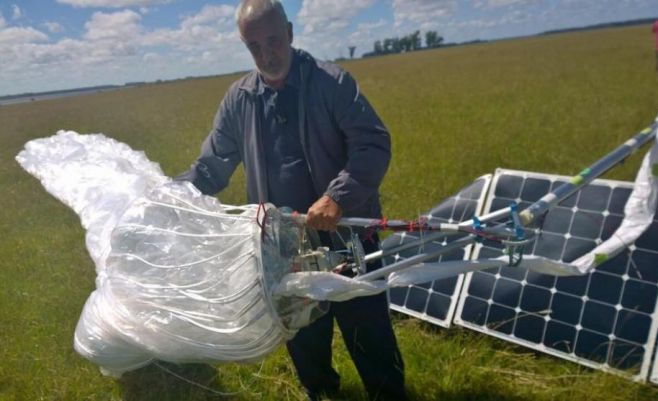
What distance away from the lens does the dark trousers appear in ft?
7.84

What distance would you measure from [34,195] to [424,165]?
6203 mm

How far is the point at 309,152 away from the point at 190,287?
777mm

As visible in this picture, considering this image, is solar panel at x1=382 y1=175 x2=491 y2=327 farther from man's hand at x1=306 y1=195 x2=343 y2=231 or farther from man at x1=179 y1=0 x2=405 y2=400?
man's hand at x1=306 y1=195 x2=343 y2=231

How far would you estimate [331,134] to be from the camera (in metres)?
2.11

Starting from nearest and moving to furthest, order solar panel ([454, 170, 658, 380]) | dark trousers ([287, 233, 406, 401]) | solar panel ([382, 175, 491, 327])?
1. dark trousers ([287, 233, 406, 401])
2. solar panel ([454, 170, 658, 380])
3. solar panel ([382, 175, 491, 327])

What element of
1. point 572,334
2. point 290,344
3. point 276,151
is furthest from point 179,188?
point 572,334

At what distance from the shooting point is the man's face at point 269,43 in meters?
1.98

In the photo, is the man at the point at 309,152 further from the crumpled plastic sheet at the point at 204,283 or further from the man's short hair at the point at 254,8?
the crumpled plastic sheet at the point at 204,283

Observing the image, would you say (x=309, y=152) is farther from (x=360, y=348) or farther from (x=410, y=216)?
(x=410, y=216)

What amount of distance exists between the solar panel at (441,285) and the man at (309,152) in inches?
33.7

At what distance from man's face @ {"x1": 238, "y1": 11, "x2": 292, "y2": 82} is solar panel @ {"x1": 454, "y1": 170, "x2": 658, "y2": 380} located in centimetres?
206

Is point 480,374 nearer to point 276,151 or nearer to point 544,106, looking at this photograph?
point 276,151

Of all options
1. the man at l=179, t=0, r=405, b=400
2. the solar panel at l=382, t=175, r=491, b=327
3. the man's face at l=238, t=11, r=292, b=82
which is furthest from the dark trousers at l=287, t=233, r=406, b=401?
the man's face at l=238, t=11, r=292, b=82

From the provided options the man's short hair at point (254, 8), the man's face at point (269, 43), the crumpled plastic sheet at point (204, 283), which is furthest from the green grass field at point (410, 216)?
the man's short hair at point (254, 8)
